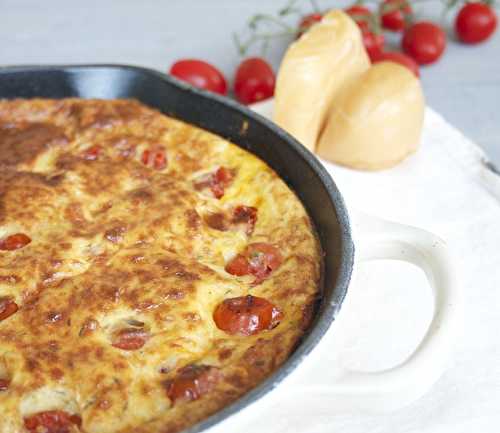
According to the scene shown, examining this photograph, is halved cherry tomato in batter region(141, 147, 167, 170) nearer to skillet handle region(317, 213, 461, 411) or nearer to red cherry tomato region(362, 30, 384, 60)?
skillet handle region(317, 213, 461, 411)

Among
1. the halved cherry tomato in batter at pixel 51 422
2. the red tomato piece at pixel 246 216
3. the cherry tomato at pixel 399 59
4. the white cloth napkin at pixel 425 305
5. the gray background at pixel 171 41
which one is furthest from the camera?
the gray background at pixel 171 41

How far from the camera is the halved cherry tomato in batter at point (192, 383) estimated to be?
2.16 m

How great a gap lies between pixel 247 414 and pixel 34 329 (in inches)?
29.5

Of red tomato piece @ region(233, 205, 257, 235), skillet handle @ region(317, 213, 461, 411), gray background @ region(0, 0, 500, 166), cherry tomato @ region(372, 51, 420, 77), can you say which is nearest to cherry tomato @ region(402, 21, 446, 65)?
gray background @ region(0, 0, 500, 166)

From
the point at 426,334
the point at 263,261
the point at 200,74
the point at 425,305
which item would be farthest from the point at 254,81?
the point at 426,334

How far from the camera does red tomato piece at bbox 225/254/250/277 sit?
8.54 ft

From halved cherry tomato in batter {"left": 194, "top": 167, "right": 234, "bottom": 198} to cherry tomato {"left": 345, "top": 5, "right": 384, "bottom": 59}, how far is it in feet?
6.19

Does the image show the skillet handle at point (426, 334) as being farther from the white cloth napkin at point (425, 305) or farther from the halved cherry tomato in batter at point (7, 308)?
the halved cherry tomato in batter at point (7, 308)

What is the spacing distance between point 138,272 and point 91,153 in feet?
2.57

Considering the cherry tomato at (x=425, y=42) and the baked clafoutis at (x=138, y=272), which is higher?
the baked clafoutis at (x=138, y=272)

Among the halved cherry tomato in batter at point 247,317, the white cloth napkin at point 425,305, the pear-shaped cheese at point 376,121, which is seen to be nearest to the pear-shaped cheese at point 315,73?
the pear-shaped cheese at point 376,121

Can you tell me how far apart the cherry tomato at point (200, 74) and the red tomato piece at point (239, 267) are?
6.36 feet

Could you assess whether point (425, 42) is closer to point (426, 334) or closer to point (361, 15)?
point (361, 15)

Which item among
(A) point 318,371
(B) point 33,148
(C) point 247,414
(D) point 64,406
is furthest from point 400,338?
(B) point 33,148
